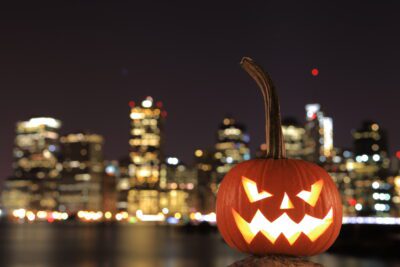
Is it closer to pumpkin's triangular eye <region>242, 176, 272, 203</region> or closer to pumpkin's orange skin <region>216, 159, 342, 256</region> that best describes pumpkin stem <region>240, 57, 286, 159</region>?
pumpkin's orange skin <region>216, 159, 342, 256</region>

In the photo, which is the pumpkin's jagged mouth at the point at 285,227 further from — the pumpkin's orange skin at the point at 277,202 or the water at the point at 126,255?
the water at the point at 126,255

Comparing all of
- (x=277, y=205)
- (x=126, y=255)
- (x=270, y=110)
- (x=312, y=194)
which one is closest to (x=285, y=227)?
(x=277, y=205)

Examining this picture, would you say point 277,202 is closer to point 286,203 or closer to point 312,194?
point 286,203

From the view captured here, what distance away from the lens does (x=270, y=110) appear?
27.5ft

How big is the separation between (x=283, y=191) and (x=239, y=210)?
628 millimetres

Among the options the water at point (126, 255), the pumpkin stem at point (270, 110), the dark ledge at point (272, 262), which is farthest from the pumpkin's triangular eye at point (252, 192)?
the water at point (126, 255)

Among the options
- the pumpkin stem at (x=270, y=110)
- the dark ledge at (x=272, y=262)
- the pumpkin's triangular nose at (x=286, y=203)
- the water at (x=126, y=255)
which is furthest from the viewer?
the water at (x=126, y=255)

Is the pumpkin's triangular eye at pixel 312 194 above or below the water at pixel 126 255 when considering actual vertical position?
above

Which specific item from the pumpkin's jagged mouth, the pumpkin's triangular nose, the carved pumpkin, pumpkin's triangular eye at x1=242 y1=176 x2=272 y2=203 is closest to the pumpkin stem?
the carved pumpkin

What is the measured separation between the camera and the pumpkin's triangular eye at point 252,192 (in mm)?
8000

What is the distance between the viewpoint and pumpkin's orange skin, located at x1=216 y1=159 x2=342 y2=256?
7.97 metres

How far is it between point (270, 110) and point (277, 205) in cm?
132

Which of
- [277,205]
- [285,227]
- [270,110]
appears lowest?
→ [285,227]

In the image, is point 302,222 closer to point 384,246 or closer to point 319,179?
point 319,179
